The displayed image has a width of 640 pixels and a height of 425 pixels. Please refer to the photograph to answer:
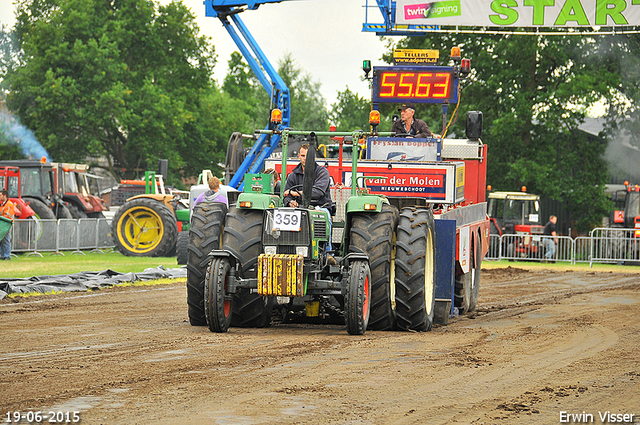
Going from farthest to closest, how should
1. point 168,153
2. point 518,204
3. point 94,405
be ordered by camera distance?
point 168,153, point 518,204, point 94,405

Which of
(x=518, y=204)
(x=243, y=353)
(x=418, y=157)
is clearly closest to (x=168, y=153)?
(x=518, y=204)

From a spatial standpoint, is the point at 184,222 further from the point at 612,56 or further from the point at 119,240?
the point at 612,56

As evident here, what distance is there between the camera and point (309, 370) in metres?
7.32

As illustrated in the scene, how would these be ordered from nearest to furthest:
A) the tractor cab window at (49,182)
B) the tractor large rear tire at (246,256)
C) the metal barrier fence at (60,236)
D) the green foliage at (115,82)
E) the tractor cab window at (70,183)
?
the tractor large rear tire at (246,256) → the metal barrier fence at (60,236) → the tractor cab window at (49,182) → the tractor cab window at (70,183) → the green foliage at (115,82)

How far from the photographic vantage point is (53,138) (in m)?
45.2

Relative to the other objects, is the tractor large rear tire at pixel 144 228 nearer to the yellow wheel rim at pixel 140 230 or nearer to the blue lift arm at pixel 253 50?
the yellow wheel rim at pixel 140 230

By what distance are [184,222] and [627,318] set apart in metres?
16.6

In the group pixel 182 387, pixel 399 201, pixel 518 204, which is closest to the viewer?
pixel 182 387

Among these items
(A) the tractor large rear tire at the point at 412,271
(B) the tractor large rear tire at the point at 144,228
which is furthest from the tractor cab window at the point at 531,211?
(A) the tractor large rear tire at the point at 412,271

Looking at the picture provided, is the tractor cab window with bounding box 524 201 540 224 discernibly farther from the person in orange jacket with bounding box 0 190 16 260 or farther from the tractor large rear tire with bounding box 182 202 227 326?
the tractor large rear tire with bounding box 182 202 227 326

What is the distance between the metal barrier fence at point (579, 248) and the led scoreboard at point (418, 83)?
13351 mm

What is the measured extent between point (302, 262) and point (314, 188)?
3.86ft

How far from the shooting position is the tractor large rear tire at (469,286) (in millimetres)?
13008

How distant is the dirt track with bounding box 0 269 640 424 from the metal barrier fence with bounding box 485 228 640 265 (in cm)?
1609
